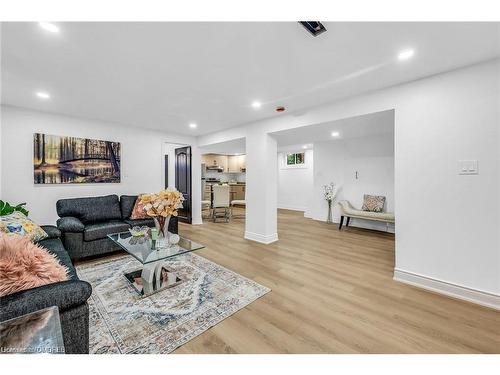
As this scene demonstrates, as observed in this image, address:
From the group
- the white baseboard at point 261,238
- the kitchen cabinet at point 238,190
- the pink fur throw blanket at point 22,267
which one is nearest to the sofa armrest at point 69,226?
the pink fur throw blanket at point 22,267

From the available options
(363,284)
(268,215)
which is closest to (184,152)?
(268,215)

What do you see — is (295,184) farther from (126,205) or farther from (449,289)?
(449,289)

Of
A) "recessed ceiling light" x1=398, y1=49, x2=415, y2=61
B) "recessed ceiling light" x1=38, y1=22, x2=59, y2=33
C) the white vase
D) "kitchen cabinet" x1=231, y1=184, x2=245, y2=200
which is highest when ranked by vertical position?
"recessed ceiling light" x1=398, y1=49, x2=415, y2=61

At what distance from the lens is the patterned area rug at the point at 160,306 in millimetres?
1536

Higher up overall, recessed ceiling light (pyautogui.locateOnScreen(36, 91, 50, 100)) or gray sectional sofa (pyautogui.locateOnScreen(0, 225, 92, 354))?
recessed ceiling light (pyautogui.locateOnScreen(36, 91, 50, 100))

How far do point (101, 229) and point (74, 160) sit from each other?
154 cm

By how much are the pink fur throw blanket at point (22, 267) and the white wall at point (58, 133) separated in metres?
3.03

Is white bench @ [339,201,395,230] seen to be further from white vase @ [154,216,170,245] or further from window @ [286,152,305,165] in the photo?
white vase @ [154,216,170,245]

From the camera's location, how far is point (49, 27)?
155 centimetres

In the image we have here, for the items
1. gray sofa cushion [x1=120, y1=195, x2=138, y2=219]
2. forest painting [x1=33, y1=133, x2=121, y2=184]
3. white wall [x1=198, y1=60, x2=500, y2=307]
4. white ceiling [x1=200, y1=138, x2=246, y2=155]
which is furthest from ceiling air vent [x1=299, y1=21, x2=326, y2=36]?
forest painting [x1=33, y1=133, x2=121, y2=184]

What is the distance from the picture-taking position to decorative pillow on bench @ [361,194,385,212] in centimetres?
459

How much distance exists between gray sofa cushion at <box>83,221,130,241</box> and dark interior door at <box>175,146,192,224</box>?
2155mm

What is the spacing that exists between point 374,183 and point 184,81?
14.5 feet

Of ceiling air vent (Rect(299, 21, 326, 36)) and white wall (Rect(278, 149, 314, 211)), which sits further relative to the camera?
white wall (Rect(278, 149, 314, 211))
